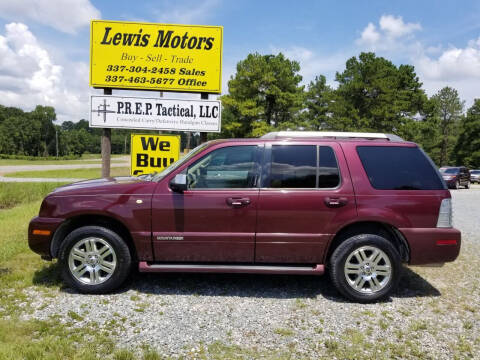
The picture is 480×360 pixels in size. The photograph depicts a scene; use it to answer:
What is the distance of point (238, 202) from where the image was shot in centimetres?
373

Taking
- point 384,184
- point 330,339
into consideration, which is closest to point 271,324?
point 330,339

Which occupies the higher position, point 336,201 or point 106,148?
point 106,148

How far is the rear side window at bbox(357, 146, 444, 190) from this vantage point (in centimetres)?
381

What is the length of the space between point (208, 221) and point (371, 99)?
1486 inches

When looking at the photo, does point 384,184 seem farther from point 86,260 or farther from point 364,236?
point 86,260

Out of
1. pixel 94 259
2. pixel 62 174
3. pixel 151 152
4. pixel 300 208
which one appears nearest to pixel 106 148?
pixel 151 152

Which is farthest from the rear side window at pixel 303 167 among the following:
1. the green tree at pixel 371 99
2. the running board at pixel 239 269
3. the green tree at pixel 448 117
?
the green tree at pixel 448 117

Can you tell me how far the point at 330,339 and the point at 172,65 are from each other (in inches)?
251

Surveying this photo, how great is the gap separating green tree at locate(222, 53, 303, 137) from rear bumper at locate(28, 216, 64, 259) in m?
25.9

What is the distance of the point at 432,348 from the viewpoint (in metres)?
2.89

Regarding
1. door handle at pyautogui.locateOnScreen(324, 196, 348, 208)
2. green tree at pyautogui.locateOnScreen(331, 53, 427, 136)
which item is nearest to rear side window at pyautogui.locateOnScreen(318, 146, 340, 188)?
door handle at pyautogui.locateOnScreen(324, 196, 348, 208)

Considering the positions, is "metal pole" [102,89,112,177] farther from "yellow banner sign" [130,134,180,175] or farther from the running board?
the running board

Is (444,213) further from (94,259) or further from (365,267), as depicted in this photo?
(94,259)

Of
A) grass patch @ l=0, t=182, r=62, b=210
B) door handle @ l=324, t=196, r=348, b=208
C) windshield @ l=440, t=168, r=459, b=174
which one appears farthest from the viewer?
windshield @ l=440, t=168, r=459, b=174
